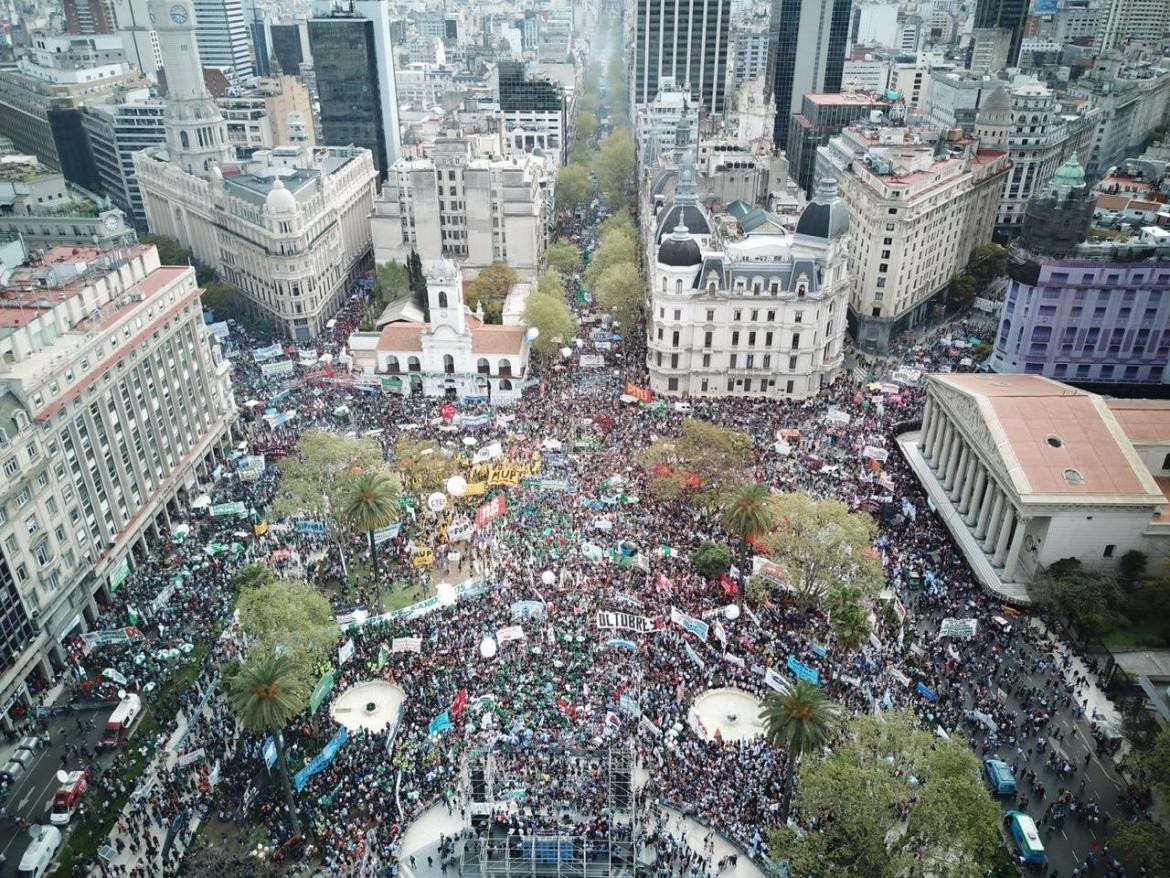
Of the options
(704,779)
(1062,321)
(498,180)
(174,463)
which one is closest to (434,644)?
(704,779)

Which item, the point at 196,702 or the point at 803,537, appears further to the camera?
the point at 803,537

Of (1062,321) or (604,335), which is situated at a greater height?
(1062,321)

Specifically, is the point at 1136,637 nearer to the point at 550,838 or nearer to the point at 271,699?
the point at 550,838

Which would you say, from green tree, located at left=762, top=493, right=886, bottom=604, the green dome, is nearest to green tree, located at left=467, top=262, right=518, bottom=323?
green tree, located at left=762, top=493, right=886, bottom=604

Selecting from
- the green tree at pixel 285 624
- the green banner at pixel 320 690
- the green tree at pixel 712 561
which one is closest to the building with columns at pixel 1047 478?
the green tree at pixel 712 561

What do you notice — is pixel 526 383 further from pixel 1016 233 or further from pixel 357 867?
pixel 1016 233

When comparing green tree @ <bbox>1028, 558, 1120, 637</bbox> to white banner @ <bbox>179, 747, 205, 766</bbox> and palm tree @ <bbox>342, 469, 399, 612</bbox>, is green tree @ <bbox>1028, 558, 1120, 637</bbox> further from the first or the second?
white banner @ <bbox>179, 747, 205, 766</bbox>
